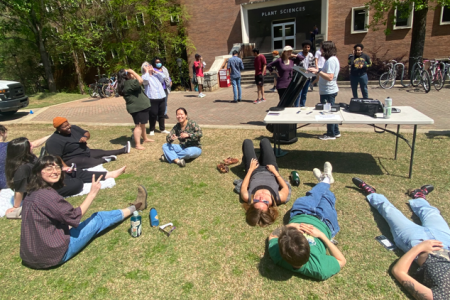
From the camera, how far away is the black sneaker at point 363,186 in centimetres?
388

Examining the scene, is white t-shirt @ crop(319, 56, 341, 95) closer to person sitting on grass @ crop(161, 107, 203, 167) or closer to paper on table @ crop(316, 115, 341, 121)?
paper on table @ crop(316, 115, 341, 121)

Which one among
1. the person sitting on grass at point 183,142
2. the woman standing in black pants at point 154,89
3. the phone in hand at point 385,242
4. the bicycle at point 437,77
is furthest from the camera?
the bicycle at point 437,77

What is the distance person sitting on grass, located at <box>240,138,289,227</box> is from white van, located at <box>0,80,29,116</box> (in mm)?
10024

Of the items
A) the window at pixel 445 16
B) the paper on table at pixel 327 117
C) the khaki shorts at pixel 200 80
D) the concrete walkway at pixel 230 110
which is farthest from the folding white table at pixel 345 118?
the window at pixel 445 16

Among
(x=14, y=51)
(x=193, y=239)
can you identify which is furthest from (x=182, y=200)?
(x=14, y=51)

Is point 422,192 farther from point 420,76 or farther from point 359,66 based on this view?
point 420,76

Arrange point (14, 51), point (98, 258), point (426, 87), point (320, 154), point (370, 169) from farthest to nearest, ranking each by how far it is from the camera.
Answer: point (14, 51) → point (426, 87) → point (320, 154) → point (370, 169) → point (98, 258)

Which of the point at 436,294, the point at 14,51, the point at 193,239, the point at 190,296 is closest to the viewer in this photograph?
the point at 436,294

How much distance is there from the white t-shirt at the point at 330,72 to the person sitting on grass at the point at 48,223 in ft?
15.1

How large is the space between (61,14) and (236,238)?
20.6 meters

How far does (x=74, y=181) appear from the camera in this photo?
14.5ft

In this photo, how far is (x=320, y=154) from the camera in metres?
5.41

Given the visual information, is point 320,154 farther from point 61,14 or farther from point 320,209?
point 61,14

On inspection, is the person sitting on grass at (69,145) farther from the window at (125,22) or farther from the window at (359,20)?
the window at (125,22)
